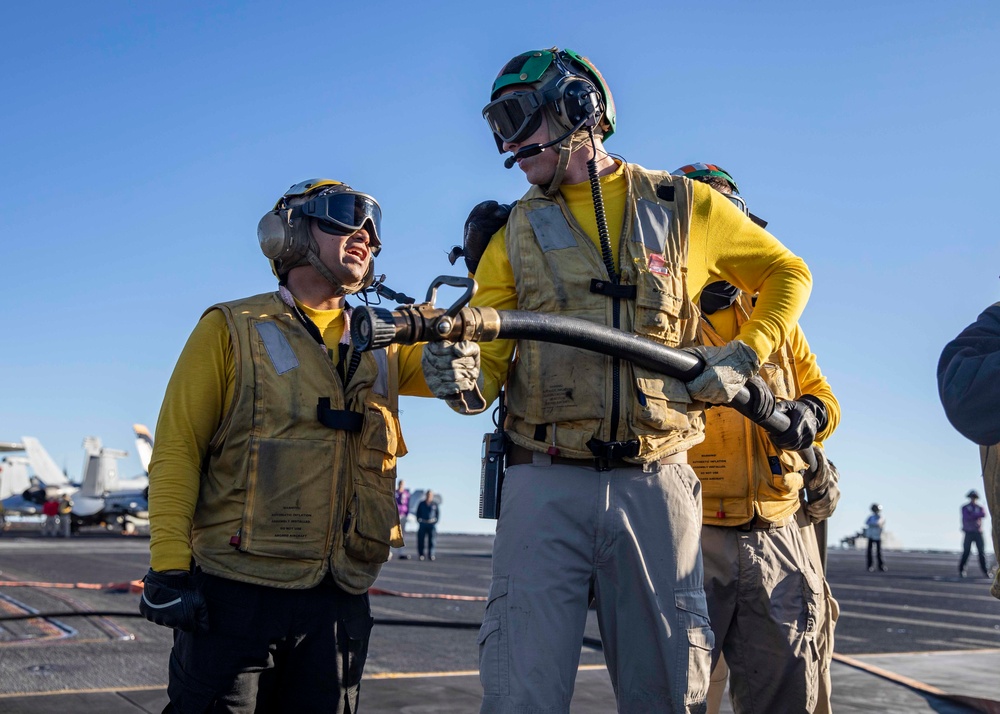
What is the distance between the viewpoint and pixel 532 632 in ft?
8.49

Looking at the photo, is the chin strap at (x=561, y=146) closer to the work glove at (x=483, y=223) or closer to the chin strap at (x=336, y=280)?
the work glove at (x=483, y=223)

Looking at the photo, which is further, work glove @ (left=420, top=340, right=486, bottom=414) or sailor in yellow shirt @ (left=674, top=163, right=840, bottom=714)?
sailor in yellow shirt @ (left=674, top=163, right=840, bottom=714)

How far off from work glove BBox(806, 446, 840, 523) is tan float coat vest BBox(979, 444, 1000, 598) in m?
1.07

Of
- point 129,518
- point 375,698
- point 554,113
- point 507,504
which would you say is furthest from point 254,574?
point 129,518

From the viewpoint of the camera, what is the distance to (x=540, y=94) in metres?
2.97

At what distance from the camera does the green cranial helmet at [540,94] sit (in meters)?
2.98

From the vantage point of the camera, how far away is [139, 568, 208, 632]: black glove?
109 inches

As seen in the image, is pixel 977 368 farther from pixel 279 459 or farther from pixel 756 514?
pixel 279 459

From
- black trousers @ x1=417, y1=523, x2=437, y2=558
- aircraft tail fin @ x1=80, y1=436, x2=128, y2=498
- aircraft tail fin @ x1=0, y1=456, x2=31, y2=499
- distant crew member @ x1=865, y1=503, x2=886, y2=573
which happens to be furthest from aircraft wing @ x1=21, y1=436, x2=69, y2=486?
distant crew member @ x1=865, y1=503, x2=886, y2=573

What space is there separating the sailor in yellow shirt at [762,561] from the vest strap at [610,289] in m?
0.93

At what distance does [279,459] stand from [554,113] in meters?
1.44

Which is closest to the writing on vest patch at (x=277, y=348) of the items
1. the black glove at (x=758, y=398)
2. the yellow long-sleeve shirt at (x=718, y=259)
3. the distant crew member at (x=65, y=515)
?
the yellow long-sleeve shirt at (x=718, y=259)

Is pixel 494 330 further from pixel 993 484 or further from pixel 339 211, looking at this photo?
pixel 993 484

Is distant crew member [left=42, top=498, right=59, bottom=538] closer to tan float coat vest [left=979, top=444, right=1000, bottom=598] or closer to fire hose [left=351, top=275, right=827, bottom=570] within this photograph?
fire hose [left=351, top=275, right=827, bottom=570]
